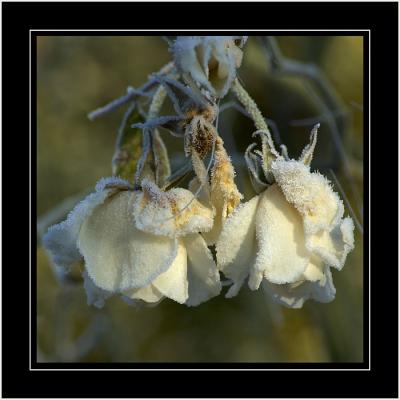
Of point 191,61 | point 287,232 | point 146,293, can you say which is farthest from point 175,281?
point 191,61

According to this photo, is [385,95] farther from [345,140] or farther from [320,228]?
[345,140]

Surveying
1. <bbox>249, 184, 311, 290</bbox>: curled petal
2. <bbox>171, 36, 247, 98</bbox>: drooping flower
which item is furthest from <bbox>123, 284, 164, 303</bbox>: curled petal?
<bbox>171, 36, 247, 98</bbox>: drooping flower

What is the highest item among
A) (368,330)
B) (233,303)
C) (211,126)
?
(211,126)

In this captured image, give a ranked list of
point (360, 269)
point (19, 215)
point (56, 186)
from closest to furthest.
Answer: point (19, 215) < point (360, 269) < point (56, 186)

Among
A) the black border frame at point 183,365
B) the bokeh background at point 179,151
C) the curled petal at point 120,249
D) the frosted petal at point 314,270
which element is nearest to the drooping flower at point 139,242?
the curled petal at point 120,249

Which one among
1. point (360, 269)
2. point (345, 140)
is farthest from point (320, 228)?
point (360, 269)

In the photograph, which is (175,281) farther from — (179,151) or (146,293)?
(179,151)

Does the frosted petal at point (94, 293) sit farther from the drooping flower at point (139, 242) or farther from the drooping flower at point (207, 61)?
the drooping flower at point (207, 61)

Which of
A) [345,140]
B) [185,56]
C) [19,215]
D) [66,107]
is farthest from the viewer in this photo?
[66,107]
